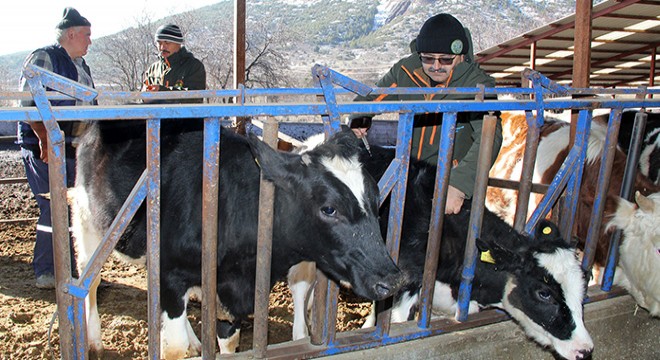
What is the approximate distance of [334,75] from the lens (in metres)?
2.74

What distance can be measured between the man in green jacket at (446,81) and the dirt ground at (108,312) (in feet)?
5.17

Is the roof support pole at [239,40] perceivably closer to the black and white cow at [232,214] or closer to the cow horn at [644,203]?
the black and white cow at [232,214]

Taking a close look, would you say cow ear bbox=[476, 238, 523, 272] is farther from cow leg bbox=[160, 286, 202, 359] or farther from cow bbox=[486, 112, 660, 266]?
cow leg bbox=[160, 286, 202, 359]

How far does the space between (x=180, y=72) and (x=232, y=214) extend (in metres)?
4.01

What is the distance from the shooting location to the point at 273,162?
9.17 feet

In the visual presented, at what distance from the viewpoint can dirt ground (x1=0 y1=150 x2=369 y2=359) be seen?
4.02 m

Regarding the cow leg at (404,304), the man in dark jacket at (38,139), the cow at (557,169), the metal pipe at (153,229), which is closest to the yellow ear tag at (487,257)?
the cow leg at (404,304)

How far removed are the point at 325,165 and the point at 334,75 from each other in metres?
0.44

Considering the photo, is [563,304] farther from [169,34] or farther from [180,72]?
[169,34]

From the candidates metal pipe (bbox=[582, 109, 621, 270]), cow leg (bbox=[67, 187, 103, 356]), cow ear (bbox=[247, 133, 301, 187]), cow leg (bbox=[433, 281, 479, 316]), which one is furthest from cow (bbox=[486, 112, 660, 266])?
cow leg (bbox=[67, 187, 103, 356])

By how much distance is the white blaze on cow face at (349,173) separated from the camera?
110 inches

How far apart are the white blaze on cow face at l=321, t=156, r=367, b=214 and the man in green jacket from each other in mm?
892

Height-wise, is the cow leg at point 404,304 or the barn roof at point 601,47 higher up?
the barn roof at point 601,47

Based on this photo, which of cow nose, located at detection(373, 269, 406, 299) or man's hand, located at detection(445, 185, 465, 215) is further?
man's hand, located at detection(445, 185, 465, 215)
